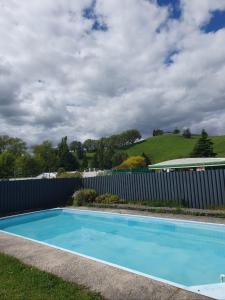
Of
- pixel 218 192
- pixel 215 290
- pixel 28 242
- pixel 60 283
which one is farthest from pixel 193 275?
pixel 218 192

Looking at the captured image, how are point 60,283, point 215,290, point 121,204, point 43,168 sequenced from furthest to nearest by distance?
point 43,168 → point 121,204 → point 60,283 → point 215,290

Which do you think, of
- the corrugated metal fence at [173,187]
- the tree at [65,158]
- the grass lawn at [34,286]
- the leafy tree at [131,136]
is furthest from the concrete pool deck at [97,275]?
the leafy tree at [131,136]

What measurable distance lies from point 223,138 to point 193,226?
222ft

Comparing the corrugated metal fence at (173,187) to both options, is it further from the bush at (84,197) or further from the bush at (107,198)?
the bush at (84,197)

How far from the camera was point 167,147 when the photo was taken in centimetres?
8262

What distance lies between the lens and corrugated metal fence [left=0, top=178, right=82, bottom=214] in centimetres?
1619

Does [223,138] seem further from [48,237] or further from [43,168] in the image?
[48,237]

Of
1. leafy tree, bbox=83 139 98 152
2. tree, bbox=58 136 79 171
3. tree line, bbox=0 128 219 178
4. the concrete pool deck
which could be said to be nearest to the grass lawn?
the concrete pool deck

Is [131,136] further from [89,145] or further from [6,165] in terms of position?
[6,165]

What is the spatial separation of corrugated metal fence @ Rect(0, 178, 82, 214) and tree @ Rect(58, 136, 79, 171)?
2041 inches

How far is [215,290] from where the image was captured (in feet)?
15.8

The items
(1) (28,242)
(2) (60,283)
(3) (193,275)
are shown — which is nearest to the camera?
(2) (60,283)

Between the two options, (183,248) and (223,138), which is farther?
(223,138)

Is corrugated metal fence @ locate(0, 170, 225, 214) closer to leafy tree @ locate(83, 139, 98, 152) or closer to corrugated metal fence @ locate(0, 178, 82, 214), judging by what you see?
corrugated metal fence @ locate(0, 178, 82, 214)
